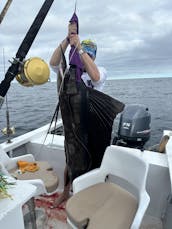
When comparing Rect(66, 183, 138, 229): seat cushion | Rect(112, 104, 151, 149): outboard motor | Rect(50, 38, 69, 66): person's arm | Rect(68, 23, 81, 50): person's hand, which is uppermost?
Rect(68, 23, 81, 50): person's hand

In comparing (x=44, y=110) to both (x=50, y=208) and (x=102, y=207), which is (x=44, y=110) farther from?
(x=102, y=207)

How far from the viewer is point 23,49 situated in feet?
3.94

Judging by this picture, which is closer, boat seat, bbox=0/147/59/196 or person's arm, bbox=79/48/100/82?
person's arm, bbox=79/48/100/82

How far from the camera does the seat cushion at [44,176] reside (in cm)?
168

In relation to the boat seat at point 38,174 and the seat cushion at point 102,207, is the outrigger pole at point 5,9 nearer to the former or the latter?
the boat seat at point 38,174

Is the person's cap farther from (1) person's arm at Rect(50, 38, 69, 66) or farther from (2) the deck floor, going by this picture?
(2) the deck floor

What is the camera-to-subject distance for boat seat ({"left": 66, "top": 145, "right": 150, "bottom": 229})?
4.16 ft

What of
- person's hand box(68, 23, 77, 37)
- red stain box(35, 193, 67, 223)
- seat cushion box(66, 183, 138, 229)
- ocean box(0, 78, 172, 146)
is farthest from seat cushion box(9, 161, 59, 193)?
person's hand box(68, 23, 77, 37)

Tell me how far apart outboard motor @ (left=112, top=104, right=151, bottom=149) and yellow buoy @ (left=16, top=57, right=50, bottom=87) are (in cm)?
182

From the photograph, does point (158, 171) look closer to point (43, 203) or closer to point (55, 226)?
point (55, 226)

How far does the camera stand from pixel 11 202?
86 cm

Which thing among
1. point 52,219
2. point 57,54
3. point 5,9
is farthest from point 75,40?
point 52,219

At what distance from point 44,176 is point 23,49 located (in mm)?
1095

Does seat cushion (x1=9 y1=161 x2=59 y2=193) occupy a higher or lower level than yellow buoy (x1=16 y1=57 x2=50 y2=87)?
lower
